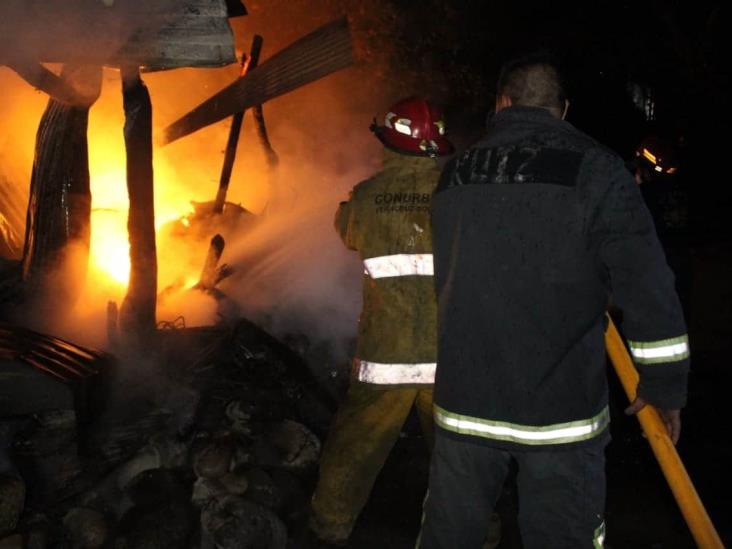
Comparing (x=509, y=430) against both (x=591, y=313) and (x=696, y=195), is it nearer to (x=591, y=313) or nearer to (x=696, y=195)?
(x=591, y=313)

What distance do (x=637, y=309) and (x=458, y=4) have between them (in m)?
10.3

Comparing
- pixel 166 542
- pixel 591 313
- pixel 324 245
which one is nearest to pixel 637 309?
pixel 591 313

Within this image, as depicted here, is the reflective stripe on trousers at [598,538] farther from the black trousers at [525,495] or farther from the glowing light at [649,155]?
the glowing light at [649,155]

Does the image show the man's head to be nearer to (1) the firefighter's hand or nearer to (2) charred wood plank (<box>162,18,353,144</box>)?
(1) the firefighter's hand

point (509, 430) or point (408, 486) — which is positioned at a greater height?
point (509, 430)

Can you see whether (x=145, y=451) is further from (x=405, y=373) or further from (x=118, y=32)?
(x=118, y=32)

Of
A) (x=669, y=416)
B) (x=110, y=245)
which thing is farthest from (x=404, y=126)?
(x=110, y=245)

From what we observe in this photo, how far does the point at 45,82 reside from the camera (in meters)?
4.60

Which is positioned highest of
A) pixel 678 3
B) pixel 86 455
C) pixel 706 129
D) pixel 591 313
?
pixel 678 3

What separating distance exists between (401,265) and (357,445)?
40.7 inches

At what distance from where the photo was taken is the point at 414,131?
3.63 meters

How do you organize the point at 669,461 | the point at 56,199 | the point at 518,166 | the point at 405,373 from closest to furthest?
the point at 518,166, the point at 669,461, the point at 405,373, the point at 56,199

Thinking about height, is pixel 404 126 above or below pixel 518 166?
above

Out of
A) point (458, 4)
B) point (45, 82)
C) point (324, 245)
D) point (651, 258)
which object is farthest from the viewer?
point (458, 4)
